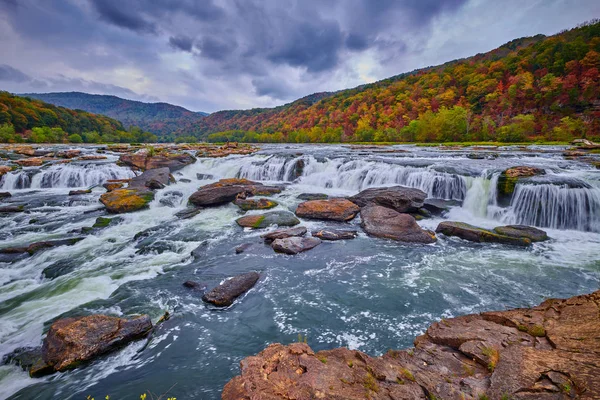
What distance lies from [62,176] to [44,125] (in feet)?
250

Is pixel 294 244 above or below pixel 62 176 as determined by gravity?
below

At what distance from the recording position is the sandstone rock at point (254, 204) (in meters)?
15.8

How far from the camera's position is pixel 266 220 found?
13.4m

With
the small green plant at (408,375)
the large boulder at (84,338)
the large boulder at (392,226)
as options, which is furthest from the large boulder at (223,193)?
the small green plant at (408,375)

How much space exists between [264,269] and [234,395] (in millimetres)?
5943

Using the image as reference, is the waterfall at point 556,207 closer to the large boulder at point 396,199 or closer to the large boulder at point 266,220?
the large boulder at point 396,199

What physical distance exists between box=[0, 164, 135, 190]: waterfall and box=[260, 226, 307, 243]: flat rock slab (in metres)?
19.0

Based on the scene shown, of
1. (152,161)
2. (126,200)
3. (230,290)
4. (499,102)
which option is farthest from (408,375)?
(499,102)

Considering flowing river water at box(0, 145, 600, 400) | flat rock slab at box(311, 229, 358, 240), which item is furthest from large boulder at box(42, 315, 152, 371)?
flat rock slab at box(311, 229, 358, 240)

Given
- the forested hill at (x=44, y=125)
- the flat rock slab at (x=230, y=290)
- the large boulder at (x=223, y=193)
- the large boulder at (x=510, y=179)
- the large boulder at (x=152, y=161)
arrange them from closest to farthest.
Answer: the flat rock slab at (x=230, y=290)
the large boulder at (x=510, y=179)
the large boulder at (x=223, y=193)
the large boulder at (x=152, y=161)
the forested hill at (x=44, y=125)

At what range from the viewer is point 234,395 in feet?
9.86

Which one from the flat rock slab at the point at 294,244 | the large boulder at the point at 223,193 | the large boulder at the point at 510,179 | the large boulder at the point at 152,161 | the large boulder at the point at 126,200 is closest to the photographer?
the flat rock slab at the point at 294,244

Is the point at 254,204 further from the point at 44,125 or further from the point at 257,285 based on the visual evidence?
the point at 44,125

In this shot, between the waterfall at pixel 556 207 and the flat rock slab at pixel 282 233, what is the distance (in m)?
10.3
